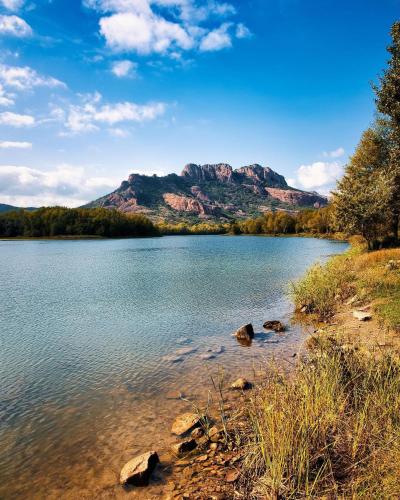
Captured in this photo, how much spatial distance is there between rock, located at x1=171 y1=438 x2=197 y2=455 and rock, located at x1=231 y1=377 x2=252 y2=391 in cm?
403

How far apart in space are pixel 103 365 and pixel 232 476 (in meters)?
10.7

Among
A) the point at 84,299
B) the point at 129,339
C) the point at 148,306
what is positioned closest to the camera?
the point at 129,339

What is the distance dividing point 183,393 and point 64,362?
295 inches

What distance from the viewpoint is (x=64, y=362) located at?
1744cm

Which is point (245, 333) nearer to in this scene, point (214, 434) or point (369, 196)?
point (214, 434)

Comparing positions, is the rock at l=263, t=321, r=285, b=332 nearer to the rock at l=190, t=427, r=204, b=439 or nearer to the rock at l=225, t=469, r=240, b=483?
the rock at l=190, t=427, r=204, b=439

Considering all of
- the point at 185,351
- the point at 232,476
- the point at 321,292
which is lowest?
the point at 185,351

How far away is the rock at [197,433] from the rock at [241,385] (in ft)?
10.8

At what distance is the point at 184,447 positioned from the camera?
9.48m

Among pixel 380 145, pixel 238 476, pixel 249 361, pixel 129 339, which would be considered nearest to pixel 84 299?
pixel 129 339

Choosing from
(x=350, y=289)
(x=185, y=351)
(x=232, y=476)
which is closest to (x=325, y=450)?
(x=232, y=476)

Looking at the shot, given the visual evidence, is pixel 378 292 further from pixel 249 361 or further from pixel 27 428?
pixel 27 428

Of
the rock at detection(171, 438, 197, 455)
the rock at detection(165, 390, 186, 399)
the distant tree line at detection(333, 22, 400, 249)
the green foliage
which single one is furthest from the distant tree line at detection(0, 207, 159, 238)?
the rock at detection(171, 438, 197, 455)

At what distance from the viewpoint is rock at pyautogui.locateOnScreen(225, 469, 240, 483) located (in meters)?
7.66
